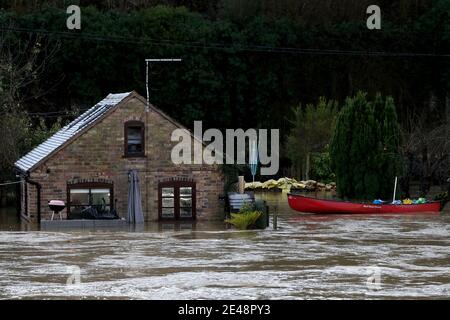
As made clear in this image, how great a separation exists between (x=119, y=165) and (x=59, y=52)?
24.5 metres

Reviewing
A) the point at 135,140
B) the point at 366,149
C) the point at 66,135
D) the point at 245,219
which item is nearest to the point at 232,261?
the point at 245,219

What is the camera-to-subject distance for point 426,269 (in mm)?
33688

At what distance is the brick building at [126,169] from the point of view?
155ft

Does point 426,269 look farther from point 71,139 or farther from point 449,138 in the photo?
point 449,138

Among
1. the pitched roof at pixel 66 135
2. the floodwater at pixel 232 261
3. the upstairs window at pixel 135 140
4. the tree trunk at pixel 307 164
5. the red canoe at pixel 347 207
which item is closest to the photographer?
the floodwater at pixel 232 261

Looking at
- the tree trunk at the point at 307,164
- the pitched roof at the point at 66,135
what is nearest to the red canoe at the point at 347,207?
the pitched roof at the point at 66,135

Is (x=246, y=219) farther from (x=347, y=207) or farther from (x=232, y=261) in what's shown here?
(x=232, y=261)

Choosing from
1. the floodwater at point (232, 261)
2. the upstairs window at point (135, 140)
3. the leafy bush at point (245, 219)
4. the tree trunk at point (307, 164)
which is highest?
the upstairs window at point (135, 140)

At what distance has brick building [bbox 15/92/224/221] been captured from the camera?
4716cm

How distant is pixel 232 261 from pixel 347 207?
17275 mm

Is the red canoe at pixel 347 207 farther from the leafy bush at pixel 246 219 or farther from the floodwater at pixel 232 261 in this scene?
the leafy bush at pixel 246 219

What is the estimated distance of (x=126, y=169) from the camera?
47.8 m

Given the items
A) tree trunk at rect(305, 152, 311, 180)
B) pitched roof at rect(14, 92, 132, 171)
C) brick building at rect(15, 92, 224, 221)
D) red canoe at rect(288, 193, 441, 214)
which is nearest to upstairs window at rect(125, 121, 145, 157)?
brick building at rect(15, 92, 224, 221)
